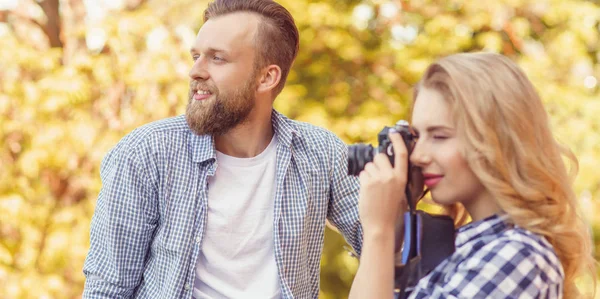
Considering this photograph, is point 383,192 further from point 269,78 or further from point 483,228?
point 269,78

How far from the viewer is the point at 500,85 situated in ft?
4.44

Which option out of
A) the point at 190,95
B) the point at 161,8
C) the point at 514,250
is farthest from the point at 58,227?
the point at 514,250

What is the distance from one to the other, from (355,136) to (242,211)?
250 cm

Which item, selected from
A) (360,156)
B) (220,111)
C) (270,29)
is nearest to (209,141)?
(220,111)

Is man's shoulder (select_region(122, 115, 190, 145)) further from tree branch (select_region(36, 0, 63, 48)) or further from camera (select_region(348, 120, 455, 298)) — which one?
tree branch (select_region(36, 0, 63, 48))

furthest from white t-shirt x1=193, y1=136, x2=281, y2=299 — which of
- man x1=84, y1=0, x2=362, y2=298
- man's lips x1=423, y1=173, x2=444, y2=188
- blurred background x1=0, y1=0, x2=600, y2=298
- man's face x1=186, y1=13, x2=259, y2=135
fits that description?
blurred background x1=0, y1=0, x2=600, y2=298

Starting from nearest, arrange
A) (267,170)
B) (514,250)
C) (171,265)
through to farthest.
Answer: (514,250), (171,265), (267,170)

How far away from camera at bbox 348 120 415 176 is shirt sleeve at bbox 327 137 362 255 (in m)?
0.66

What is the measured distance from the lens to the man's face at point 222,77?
6.59 ft

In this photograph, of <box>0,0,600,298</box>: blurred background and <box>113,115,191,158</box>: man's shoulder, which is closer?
<box>113,115,191,158</box>: man's shoulder

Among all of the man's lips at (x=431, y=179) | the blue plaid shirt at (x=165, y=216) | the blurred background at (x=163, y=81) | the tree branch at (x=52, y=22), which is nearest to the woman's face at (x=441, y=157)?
the man's lips at (x=431, y=179)

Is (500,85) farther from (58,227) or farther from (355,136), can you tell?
(58,227)

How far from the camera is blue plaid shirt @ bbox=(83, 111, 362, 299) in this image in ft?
6.28

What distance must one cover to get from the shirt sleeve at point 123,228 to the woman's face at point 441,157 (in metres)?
0.84
